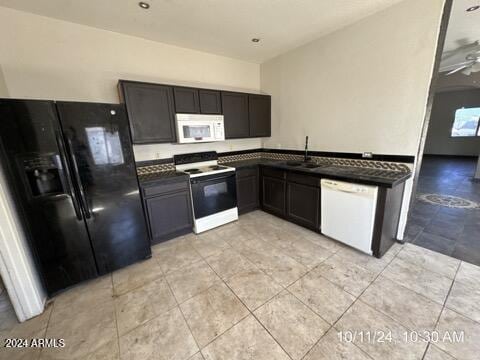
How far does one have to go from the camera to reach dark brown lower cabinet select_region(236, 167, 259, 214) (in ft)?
11.4

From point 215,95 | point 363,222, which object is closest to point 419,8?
point 363,222

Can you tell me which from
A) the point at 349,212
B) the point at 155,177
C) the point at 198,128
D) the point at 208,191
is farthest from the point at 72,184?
the point at 349,212

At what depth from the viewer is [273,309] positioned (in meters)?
1.67

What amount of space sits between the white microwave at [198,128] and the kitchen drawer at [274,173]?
0.97m

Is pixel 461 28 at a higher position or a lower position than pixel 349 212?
higher

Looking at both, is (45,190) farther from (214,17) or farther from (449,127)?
(449,127)

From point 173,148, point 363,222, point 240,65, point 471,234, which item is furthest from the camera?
point 240,65

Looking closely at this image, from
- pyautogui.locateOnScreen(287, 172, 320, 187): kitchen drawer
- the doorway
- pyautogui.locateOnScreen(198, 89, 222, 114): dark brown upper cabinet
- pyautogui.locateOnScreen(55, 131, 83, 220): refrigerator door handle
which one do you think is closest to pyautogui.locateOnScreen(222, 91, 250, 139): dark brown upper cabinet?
pyautogui.locateOnScreen(198, 89, 222, 114): dark brown upper cabinet

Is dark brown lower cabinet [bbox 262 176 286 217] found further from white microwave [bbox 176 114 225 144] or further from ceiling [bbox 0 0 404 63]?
ceiling [bbox 0 0 404 63]

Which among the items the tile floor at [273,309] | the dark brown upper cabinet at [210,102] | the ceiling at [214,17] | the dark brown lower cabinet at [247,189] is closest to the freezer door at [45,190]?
the tile floor at [273,309]

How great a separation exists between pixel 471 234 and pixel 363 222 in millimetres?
1754

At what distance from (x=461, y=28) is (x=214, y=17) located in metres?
3.83

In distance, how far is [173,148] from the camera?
10.5 ft

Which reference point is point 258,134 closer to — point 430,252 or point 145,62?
point 145,62
